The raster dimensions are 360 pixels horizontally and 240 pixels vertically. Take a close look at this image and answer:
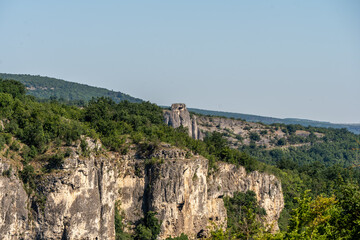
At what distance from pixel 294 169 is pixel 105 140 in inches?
2166

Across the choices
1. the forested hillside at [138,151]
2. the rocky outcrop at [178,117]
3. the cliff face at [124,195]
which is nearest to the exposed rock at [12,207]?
the cliff face at [124,195]

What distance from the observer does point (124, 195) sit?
6900cm

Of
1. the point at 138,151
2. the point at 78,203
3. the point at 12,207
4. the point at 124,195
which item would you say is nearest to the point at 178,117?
the point at 138,151

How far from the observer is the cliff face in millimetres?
57856

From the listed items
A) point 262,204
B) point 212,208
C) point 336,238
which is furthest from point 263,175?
point 336,238

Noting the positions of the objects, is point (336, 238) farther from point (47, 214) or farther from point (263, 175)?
point (263, 175)

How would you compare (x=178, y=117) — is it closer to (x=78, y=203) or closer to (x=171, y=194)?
(x=171, y=194)

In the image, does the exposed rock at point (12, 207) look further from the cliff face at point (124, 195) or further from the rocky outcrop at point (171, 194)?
the rocky outcrop at point (171, 194)

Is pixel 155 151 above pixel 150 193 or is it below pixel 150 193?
above

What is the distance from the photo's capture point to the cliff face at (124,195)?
190 ft

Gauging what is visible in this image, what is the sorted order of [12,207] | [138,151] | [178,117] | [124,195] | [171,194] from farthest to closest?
[178,117], [138,151], [171,194], [124,195], [12,207]

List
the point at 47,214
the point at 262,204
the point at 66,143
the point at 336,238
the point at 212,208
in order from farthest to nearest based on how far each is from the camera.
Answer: the point at 262,204, the point at 212,208, the point at 66,143, the point at 47,214, the point at 336,238

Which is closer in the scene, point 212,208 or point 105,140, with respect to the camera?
point 105,140

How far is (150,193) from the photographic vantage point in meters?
69.5
